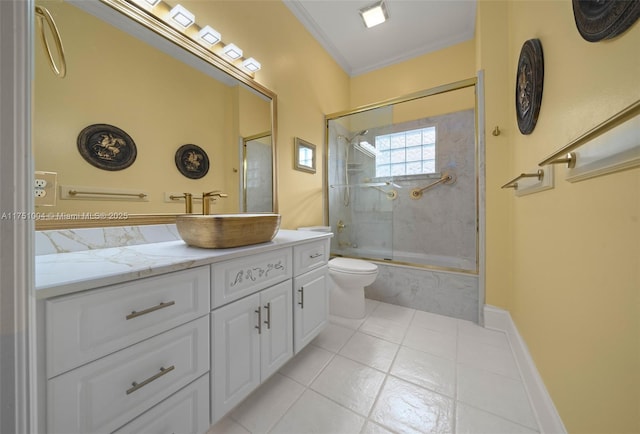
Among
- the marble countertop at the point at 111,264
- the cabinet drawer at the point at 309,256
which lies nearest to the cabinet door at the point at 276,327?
the cabinet drawer at the point at 309,256

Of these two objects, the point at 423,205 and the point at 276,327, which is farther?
the point at 423,205

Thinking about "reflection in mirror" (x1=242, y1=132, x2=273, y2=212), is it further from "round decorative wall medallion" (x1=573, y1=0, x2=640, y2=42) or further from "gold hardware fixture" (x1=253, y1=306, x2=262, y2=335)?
"round decorative wall medallion" (x1=573, y1=0, x2=640, y2=42)

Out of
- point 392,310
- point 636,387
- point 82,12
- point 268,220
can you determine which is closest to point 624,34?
point 636,387

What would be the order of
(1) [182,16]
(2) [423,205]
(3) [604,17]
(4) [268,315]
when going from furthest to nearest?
(2) [423,205] < (1) [182,16] < (4) [268,315] < (3) [604,17]

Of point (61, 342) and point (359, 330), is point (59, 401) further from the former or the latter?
point (359, 330)

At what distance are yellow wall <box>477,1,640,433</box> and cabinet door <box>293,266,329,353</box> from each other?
1084 mm

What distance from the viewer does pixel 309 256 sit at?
1.35m

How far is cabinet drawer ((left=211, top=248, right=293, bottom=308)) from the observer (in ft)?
2.78

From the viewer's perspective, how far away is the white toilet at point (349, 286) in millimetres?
1785

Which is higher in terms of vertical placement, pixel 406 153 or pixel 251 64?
pixel 251 64

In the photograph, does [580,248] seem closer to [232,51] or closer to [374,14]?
[232,51]

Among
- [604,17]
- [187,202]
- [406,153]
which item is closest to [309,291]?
[187,202]

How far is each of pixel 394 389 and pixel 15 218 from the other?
147cm

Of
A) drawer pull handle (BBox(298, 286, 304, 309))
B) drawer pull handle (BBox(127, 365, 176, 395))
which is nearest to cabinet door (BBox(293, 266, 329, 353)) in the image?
drawer pull handle (BBox(298, 286, 304, 309))
